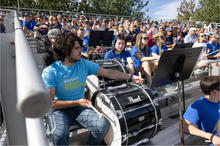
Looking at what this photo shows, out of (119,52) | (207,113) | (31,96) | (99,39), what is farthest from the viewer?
(99,39)

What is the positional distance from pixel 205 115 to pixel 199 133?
0.76 ft

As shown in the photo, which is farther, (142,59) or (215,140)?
(142,59)

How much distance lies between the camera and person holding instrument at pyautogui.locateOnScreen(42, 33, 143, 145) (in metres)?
2.26

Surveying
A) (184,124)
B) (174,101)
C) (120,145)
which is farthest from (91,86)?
(174,101)

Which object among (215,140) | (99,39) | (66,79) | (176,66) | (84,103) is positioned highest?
(99,39)

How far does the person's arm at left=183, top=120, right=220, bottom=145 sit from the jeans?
99cm

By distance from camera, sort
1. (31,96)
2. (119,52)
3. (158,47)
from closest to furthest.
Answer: (31,96)
(119,52)
(158,47)

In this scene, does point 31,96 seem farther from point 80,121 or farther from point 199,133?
point 199,133

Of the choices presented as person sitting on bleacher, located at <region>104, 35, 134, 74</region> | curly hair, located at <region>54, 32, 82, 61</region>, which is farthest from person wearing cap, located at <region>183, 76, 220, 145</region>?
person sitting on bleacher, located at <region>104, 35, 134, 74</region>

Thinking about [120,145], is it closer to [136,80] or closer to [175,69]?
[136,80]

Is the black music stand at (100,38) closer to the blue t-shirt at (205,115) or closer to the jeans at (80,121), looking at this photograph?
the jeans at (80,121)

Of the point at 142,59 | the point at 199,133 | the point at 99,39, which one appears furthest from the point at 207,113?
the point at 99,39

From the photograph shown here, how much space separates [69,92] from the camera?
2.44 m

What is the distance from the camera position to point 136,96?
255 centimetres
